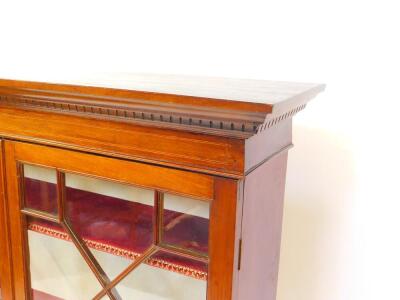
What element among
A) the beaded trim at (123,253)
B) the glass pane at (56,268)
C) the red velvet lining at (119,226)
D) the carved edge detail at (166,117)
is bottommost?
the glass pane at (56,268)

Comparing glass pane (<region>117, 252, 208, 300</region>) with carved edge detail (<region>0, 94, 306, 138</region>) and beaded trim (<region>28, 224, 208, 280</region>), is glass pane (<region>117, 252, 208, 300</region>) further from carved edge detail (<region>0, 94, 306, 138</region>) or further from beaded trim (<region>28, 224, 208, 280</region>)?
carved edge detail (<region>0, 94, 306, 138</region>)

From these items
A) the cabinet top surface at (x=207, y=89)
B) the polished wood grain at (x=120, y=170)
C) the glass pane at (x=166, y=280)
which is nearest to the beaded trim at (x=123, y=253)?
the glass pane at (x=166, y=280)

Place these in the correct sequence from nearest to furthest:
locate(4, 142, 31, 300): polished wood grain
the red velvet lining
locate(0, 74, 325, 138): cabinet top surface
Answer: locate(0, 74, 325, 138): cabinet top surface → the red velvet lining → locate(4, 142, 31, 300): polished wood grain

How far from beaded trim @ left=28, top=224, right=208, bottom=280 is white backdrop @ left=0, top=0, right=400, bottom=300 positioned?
0.25 metres

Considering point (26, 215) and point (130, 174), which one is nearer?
point (130, 174)

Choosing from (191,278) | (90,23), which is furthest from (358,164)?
(90,23)

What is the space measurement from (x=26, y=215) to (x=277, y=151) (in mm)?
410

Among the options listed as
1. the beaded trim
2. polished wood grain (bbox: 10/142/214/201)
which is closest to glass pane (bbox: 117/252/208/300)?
the beaded trim

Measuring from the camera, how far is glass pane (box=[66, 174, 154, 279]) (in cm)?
67

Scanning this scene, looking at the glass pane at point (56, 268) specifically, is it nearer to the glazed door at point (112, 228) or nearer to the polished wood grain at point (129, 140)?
the glazed door at point (112, 228)

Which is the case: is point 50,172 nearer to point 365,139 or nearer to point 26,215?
point 26,215

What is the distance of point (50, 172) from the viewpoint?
72 centimetres

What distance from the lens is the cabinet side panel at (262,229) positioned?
632mm

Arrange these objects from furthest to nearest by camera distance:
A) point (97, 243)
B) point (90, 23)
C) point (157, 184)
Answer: point (90, 23), point (97, 243), point (157, 184)
